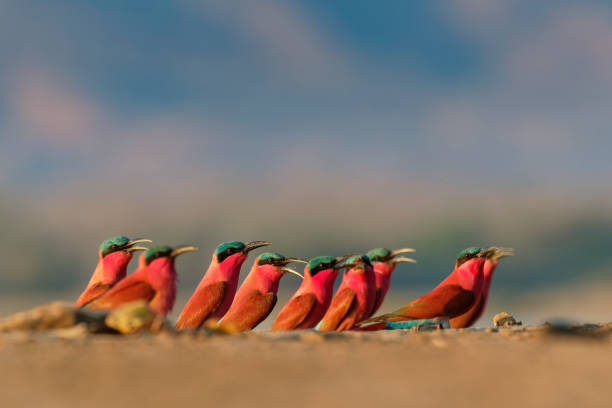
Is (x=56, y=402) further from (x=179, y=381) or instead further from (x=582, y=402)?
(x=582, y=402)

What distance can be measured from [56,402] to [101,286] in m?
7.64

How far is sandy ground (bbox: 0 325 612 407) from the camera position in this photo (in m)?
5.54

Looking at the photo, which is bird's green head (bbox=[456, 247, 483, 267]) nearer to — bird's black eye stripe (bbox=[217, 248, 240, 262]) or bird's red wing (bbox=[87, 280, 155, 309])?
A: bird's black eye stripe (bbox=[217, 248, 240, 262])

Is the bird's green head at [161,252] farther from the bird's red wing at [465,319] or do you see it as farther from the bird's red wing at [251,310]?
the bird's red wing at [465,319]

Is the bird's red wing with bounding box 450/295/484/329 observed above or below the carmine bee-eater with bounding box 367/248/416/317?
below

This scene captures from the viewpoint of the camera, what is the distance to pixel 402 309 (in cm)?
1319

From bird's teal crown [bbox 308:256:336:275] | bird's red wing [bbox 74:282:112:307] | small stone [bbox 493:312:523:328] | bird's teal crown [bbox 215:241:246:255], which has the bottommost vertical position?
small stone [bbox 493:312:523:328]

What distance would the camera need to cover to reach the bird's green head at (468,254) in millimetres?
13859

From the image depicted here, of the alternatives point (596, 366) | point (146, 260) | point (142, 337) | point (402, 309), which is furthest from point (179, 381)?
point (402, 309)

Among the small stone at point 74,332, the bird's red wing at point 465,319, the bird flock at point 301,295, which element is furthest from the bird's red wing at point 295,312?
the small stone at point 74,332

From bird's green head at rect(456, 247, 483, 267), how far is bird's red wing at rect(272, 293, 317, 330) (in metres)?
3.14

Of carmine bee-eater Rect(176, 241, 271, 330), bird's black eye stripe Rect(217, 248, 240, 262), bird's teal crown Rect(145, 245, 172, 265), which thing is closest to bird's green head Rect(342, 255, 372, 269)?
carmine bee-eater Rect(176, 241, 271, 330)

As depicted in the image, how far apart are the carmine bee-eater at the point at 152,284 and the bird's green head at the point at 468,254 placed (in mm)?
5772

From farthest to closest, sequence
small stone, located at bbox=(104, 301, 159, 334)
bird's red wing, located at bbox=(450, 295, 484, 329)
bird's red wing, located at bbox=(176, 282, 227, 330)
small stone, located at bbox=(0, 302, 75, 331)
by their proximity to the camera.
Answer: bird's red wing, located at bbox=(450, 295, 484, 329)
bird's red wing, located at bbox=(176, 282, 227, 330)
small stone, located at bbox=(0, 302, 75, 331)
small stone, located at bbox=(104, 301, 159, 334)
